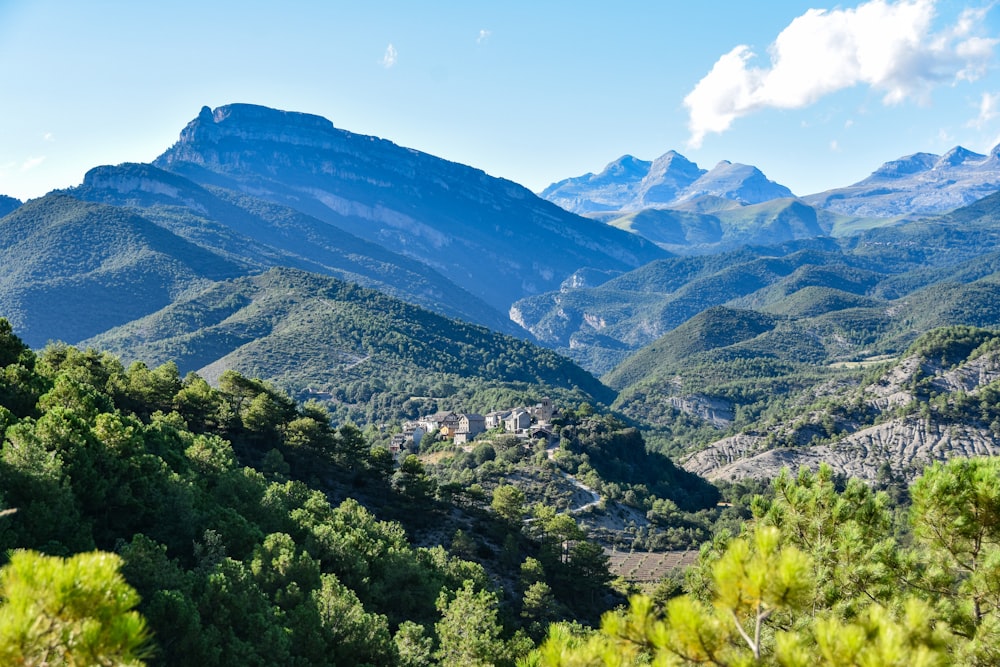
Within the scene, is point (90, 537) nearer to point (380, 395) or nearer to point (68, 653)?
point (68, 653)

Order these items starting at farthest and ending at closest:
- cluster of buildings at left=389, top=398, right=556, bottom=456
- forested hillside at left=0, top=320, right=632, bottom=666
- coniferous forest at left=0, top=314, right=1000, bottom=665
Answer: cluster of buildings at left=389, top=398, right=556, bottom=456 → forested hillside at left=0, top=320, right=632, bottom=666 → coniferous forest at left=0, top=314, right=1000, bottom=665

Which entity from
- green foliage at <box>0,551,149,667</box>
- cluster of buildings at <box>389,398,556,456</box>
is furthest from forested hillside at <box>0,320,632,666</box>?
cluster of buildings at <box>389,398,556,456</box>

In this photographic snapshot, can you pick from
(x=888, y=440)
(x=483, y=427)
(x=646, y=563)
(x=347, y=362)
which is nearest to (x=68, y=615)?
(x=646, y=563)

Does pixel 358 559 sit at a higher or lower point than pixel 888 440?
higher

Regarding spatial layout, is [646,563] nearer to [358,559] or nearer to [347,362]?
[358,559]

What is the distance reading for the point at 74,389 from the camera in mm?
37094

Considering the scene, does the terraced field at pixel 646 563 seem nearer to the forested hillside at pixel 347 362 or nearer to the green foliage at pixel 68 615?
the forested hillside at pixel 347 362

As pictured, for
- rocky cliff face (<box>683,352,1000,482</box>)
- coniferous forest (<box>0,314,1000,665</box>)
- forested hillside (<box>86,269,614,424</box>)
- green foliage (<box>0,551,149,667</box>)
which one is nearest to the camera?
green foliage (<box>0,551,149,667</box>)

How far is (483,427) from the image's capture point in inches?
4446

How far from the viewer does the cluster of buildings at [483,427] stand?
103600mm

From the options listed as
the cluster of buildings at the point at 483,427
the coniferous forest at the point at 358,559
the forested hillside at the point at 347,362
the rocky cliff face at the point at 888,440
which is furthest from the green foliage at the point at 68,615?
the forested hillside at the point at 347,362

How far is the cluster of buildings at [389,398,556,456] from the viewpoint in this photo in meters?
104

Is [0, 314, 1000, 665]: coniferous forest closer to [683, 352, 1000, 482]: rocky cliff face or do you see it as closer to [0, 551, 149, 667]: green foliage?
[0, 551, 149, 667]: green foliage

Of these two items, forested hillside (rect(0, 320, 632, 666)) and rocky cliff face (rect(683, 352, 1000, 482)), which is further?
rocky cliff face (rect(683, 352, 1000, 482))
